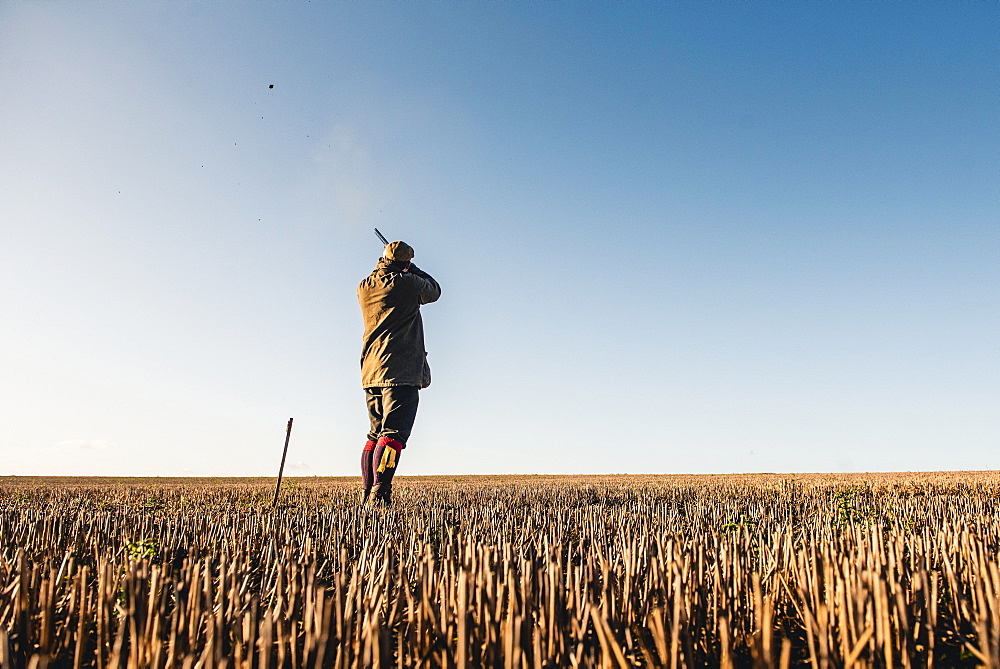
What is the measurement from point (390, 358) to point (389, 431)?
735 mm

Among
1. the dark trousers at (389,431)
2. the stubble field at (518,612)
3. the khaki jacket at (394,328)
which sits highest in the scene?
the khaki jacket at (394,328)

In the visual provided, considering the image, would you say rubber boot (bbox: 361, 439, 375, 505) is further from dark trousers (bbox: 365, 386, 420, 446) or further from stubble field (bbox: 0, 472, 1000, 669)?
stubble field (bbox: 0, 472, 1000, 669)

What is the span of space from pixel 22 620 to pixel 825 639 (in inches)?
85.5

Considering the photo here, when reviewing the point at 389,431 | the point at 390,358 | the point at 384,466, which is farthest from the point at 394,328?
the point at 384,466

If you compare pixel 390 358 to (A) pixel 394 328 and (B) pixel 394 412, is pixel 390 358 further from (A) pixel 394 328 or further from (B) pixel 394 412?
(B) pixel 394 412

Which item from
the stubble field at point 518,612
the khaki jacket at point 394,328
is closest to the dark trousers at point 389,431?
the khaki jacket at point 394,328

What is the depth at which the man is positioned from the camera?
275 inches

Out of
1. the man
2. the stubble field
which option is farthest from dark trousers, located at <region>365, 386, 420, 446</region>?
the stubble field

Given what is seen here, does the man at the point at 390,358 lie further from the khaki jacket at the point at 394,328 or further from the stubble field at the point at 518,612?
the stubble field at the point at 518,612

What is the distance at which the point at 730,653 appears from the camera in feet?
5.26

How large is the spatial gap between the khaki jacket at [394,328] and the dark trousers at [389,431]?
0.12m

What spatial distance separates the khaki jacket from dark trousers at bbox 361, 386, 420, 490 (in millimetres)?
123

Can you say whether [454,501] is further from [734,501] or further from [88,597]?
[88,597]

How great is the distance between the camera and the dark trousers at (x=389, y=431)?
22.7ft
